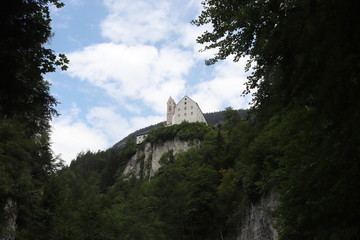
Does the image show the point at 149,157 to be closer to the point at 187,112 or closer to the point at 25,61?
the point at 187,112

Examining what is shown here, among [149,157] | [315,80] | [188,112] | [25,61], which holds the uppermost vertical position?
[188,112]

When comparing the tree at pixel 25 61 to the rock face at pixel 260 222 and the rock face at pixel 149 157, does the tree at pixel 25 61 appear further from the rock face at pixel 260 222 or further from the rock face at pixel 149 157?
the rock face at pixel 149 157

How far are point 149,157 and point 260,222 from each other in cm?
6310

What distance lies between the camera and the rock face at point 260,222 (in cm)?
2253

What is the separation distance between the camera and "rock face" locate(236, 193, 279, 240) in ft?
73.9

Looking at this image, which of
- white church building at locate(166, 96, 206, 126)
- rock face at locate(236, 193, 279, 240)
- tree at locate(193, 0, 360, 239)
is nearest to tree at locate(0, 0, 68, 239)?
tree at locate(193, 0, 360, 239)

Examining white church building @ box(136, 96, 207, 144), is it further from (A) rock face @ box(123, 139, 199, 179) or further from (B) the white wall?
(A) rock face @ box(123, 139, 199, 179)

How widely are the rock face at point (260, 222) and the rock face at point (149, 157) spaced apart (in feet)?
160

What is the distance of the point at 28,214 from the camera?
21031 mm

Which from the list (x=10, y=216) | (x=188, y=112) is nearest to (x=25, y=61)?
(x=10, y=216)

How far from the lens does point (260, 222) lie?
24375 mm

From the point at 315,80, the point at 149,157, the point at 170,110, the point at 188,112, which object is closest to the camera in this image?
the point at 315,80

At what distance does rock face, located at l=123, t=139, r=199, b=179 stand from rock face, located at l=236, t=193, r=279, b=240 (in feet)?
160

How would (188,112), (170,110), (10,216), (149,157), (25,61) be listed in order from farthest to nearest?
1. (170,110)
2. (188,112)
3. (149,157)
4. (10,216)
5. (25,61)
